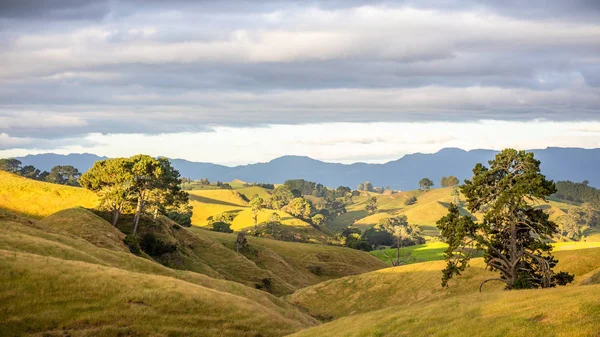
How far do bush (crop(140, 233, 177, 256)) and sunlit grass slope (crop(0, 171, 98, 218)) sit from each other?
18.5 metres

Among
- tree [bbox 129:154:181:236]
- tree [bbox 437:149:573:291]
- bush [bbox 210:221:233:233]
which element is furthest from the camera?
bush [bbox 210:221:233:233]

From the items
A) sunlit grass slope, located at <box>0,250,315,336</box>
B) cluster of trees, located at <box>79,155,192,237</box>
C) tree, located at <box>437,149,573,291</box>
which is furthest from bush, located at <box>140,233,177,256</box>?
tree, located at <box>437,149,573,291</box>

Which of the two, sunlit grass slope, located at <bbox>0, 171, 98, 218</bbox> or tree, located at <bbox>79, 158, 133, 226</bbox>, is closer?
tree, located at <bbox>79, 158, 133, 226</bbox>

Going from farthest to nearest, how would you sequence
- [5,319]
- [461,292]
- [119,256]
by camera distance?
[461,292]
[119,256]
[5,319]

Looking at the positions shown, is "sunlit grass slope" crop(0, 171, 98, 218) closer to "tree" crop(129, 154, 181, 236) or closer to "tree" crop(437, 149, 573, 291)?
"tree" crop(129, 154, 181, 236)

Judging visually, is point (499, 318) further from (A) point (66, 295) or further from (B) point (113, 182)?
(B) point (113, 182)

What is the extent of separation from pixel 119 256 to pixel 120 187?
38144 millimetres

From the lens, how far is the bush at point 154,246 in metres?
94.9

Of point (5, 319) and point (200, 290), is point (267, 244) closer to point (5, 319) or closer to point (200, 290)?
point (200, 290)

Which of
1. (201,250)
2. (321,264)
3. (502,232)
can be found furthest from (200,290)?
(321,264)

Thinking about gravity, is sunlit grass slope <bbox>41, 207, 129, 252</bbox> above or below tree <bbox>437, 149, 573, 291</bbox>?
below

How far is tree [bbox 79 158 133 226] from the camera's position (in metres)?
97.1

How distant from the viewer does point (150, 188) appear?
344 ft

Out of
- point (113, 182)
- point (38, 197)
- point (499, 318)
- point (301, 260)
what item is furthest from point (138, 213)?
point (499, 318)
